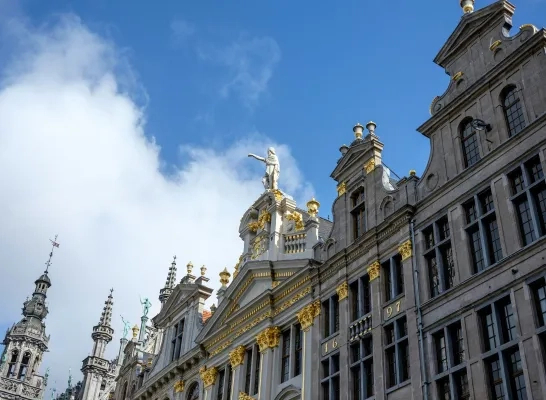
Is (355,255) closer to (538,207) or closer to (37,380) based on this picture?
(538,207)

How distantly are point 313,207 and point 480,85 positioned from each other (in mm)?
11989

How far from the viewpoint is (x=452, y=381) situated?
955 inches

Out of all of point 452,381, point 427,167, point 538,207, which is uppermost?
point 427,167

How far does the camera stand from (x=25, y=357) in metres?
100

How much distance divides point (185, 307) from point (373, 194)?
63.2ft

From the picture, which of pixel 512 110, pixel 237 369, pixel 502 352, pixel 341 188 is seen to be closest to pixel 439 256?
pixel 502 352

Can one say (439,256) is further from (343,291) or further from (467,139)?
(343,291)

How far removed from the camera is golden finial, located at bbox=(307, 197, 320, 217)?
3741 centimetres

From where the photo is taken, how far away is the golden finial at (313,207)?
37409mm

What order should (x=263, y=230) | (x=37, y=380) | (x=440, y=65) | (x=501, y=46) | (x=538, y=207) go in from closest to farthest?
(x=538, y=207) < (x=501, y=46) < (x=440, y=65) < (x=263, y=230) < (x=37, y=380)

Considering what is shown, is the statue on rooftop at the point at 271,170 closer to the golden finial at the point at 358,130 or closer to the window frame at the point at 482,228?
the golden finial at the point at 358,130

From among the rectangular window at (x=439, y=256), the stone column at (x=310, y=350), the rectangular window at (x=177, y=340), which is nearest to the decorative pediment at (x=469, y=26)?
the rectangular window at (x=439, y=256)

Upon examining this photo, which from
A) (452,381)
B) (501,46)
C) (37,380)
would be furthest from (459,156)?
(37,380)

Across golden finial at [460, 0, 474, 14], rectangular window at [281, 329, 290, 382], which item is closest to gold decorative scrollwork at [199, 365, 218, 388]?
rectangular window at [281, 329, 290, 382]
